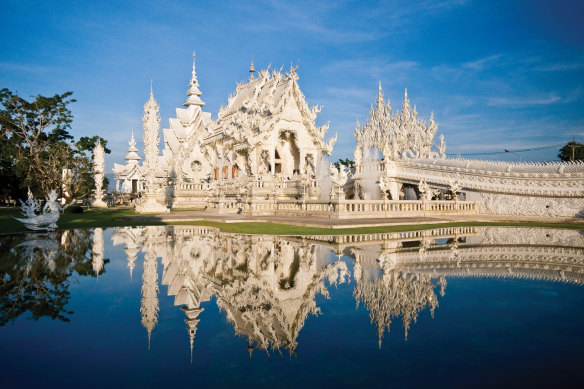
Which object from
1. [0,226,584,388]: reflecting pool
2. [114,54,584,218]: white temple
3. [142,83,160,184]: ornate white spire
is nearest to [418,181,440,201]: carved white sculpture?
[114,54,584,218]: white temple

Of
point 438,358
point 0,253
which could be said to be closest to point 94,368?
point 438,358

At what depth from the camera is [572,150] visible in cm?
5678

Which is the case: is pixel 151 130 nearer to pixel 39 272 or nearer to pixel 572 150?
pixel 39 272

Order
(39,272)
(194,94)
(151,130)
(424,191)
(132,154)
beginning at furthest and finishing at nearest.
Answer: (132,154) < (194,94) < (151,130) < (424,191) < (39,272)

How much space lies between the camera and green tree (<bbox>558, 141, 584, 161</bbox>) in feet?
192

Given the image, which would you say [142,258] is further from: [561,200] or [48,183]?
[48,183]

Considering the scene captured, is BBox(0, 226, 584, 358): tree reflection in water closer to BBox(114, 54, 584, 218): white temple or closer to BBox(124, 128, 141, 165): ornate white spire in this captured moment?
BBox(114, 54, 584, 218): white temple

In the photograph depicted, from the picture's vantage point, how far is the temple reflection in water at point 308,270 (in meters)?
4.90

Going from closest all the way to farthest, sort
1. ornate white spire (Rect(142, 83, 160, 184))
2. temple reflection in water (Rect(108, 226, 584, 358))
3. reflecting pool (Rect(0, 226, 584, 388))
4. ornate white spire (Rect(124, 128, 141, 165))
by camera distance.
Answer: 1. reflecting pool (Rect(0, 226, 584, 388))
2. temple reflection in water (Rect(108, 226, 584, 358))
3. ornate white spire (Rect(142, 83, 160, 184))
4. ornate white spire (Rect(124, 128, 141, 165))

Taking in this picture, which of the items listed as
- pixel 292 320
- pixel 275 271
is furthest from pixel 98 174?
pixel 292 320

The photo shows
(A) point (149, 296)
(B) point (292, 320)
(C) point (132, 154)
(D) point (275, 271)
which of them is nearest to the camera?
(B) point (292, 320)

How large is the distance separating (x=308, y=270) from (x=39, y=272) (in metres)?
4.69

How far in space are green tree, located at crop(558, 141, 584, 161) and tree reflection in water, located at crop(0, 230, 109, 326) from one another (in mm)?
64294

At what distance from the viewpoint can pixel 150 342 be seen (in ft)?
13.4
